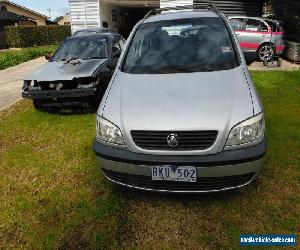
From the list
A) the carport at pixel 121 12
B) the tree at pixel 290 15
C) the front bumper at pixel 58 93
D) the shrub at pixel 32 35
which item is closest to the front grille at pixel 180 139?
the front bumper at pixel 58 93

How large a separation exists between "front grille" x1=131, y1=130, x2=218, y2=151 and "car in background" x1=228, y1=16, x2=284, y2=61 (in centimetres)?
1089

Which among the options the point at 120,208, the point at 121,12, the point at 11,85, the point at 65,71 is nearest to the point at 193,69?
the point at 120,208

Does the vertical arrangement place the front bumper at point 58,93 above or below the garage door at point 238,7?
below

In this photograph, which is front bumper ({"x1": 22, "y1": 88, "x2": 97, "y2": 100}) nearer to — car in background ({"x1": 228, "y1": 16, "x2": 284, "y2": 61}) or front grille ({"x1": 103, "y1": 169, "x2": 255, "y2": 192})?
front grille ({"x1": 103, "y1": 169, "x2": 255, "y2": 192})

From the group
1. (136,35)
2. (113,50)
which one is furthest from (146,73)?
(113,50)

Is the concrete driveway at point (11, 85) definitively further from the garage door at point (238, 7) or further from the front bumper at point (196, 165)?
the garage door at point (238, 7)

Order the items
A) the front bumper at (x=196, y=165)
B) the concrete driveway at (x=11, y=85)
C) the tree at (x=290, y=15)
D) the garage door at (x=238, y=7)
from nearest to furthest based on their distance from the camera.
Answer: the front bumper at (x=196, y=165) < the concrete driveway at (x=11, y=85) < the tree at (x=290, y=15) < the garage door at (x=238, y=7)

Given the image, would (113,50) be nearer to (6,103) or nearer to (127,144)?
(6,103)

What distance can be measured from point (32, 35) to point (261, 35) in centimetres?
2242

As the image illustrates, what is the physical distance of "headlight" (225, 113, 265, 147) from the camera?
2.97m

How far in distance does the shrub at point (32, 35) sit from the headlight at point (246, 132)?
1117 inches

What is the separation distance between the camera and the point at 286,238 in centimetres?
298

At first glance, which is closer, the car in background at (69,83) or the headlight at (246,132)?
the headlight at (246,132)

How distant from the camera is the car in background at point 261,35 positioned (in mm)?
12797
